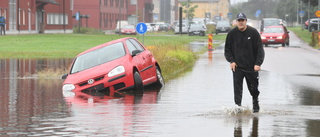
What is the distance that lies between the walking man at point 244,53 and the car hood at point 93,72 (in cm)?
506

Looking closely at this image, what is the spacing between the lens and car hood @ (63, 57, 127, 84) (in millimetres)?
16844

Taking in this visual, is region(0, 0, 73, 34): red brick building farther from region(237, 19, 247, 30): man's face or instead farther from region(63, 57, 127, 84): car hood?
region(237, 19, 247, 30): man's face

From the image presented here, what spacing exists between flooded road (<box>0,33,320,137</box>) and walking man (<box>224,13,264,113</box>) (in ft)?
1.50

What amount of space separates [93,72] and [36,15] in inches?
2530

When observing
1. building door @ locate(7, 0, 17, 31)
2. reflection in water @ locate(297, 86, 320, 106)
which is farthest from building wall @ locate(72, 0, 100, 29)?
reflection in water @ locate(297, 86, 320, 106)

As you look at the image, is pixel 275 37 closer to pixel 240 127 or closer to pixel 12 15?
pixel 12 15

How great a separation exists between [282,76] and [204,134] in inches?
515

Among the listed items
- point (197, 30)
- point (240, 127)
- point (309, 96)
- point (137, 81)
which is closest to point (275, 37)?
point (197, 30)

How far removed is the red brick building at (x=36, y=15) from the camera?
2776 inches

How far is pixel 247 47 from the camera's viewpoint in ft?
39.9

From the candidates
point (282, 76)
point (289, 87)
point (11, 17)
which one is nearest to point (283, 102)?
point (289, 87)

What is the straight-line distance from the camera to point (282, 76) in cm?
2261

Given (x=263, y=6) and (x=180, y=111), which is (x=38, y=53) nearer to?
(x=180, y=111)

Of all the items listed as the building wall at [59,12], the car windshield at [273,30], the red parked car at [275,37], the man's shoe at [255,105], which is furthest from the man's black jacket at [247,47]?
the building wall at [59,12]
